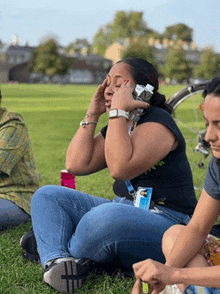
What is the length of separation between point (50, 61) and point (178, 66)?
82.9ft

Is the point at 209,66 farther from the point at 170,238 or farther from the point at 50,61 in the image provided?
the point at 170,238

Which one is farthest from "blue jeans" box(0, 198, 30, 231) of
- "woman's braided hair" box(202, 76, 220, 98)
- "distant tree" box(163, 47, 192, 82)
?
"distant tree" box(163, 47, 192, 82)

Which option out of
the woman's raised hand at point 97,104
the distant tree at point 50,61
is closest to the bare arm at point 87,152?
the woman's raised hand at point 97,104

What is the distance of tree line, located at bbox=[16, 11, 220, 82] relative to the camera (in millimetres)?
95875

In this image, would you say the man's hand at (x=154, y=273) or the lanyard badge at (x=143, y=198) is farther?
the lanyard badge at (x=143, y=198)

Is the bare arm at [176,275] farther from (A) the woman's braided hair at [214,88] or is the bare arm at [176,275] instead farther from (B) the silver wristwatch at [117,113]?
(B) the silver wristwatch at [117,113]

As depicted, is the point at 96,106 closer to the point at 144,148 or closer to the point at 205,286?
the point at 144,148

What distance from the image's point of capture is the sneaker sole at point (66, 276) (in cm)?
286

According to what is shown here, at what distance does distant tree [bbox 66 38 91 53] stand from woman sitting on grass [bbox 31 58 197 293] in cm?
14314

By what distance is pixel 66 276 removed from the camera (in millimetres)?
2896

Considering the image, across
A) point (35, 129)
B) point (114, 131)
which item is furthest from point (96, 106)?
point (35, 129)

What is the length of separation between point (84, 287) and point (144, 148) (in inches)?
36.7

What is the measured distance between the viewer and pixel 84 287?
2.99 m

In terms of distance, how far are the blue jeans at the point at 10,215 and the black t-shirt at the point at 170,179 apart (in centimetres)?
143
